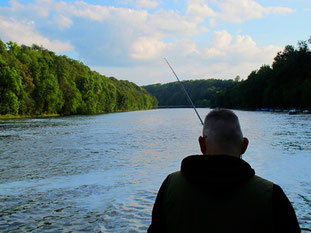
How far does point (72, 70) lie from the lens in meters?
129

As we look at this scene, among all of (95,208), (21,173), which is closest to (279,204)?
(95,208)

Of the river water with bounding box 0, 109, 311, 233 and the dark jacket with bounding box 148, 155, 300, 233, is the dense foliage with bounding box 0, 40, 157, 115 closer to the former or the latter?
the river water with bounding box 0, 109, 311, 233

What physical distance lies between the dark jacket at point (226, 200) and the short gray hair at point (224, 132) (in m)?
0.23

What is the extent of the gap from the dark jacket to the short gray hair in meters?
0.23

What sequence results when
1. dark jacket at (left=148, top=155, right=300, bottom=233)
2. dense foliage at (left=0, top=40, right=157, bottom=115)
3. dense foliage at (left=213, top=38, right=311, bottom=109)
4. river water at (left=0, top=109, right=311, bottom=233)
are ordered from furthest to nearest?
dense foliage at (left=213, top=38, right=311, bottom=109), dense foliage at (left=0, top=40, right=157, bottom=115), river water at (left=0, top=109, right=311, bottom=233), dark jacket at (left=148, top=155, right=300, bottom=233)

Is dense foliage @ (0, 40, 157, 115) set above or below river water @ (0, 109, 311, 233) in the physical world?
above

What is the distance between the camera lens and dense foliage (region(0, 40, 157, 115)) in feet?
240

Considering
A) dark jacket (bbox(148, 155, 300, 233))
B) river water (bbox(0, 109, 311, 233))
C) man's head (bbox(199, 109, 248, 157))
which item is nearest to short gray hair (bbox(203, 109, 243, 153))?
man's head (bbox(199, 109, 248, 157))

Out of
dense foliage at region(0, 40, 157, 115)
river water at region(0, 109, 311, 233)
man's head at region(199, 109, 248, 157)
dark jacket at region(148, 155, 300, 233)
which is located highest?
dense foliage at region(0, 40, 157, 115)

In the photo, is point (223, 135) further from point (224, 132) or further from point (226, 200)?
point (226, 200)

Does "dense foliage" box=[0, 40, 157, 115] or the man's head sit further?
"dense foliage" box=[0, 40, 157, 115]

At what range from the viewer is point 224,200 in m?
2.36

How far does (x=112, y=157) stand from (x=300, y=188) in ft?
34.0

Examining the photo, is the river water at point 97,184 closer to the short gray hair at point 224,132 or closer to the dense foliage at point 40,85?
the short gray hair at point 224,132
